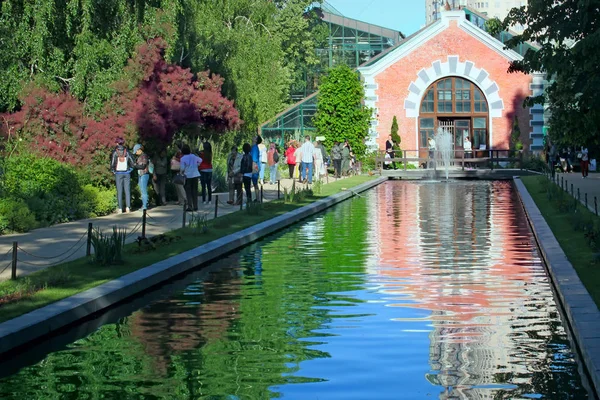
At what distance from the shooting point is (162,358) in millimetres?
9977

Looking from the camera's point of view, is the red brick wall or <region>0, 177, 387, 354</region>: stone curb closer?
<region>0, 177, 387, 354</region>: stone curb

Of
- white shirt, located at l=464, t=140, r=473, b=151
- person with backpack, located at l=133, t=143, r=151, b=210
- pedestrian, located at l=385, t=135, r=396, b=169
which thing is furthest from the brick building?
person with backpack, located at l=133, t=143, r=151, b=210

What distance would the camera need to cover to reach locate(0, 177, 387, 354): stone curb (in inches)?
426

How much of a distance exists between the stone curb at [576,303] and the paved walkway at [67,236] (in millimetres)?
7058

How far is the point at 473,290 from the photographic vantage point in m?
14.2

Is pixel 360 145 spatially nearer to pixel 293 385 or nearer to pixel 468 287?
pixel 468 287

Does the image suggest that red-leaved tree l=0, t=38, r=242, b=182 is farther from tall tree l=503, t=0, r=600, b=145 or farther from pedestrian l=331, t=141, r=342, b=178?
pedestrian l=331, t=141, r=342, b=178

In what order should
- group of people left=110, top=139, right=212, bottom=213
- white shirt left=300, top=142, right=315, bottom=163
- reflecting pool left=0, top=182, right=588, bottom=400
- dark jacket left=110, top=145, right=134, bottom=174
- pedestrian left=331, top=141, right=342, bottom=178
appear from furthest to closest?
pedestrian left=331, top=141, right=342, bottom=178, white shirt left=300, top=142, right=315, bottom=163, group of people left=110, top=139, right=212, bottom=213, dark jacket left=110, top=145, right=134, bottom=174, reflecting pool left=0, top=182, right=588, bottom=400

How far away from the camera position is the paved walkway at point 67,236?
1705cm

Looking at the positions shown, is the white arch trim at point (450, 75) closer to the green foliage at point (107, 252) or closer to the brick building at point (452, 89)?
the brick building at point (452, 89)

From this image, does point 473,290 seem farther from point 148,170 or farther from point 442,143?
point 442,143

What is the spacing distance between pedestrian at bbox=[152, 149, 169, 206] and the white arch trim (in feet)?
104

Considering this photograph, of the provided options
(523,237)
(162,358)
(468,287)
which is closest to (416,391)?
(162,358)

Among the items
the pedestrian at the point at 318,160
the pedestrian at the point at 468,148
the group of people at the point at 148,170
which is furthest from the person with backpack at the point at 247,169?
the pedestrian at the point at 468,148
